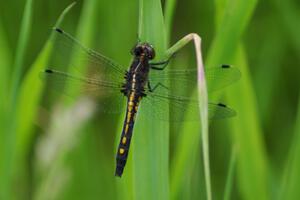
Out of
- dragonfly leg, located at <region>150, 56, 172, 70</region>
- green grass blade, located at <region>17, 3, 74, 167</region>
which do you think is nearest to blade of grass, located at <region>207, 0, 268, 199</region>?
dragonfly leg, located at <region>150, 56, 172, 70</region>

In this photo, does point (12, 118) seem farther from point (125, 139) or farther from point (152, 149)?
point (152, 149)

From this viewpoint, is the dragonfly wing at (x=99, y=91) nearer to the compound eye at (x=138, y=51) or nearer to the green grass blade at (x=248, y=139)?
the compound eye at (x=138, y=51)

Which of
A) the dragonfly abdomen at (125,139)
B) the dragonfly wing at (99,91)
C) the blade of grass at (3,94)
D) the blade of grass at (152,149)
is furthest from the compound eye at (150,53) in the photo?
the blade of grass at (3,94)

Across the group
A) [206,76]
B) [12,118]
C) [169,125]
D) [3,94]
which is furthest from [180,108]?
[3,94]

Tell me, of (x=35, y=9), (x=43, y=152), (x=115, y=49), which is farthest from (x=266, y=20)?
(x=43, y=152)

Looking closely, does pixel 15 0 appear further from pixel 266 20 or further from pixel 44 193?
pixel 44 193

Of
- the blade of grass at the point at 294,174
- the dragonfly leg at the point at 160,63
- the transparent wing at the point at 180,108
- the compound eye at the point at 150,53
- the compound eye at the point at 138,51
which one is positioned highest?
Answer: the compound eye at the point at 138,51
